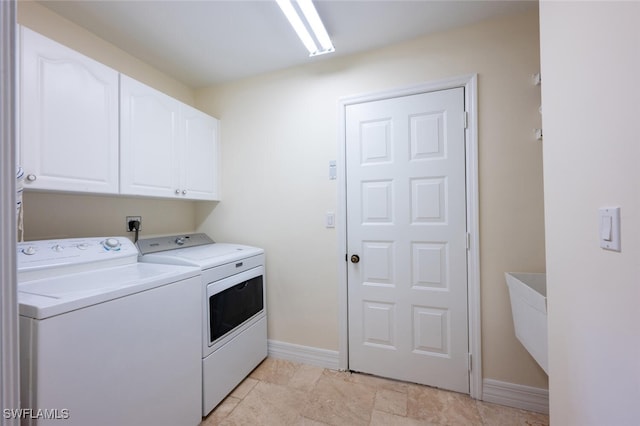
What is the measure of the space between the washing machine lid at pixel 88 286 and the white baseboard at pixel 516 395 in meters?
2.01

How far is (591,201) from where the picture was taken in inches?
29.5

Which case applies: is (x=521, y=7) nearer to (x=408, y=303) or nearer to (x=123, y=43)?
(x=408, y=303)

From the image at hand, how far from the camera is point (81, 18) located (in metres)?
1.61

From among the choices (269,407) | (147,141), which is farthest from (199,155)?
→ (269,407)

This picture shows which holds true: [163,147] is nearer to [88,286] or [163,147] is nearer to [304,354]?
[88,286]

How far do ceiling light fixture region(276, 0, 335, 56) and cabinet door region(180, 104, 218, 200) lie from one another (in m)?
1.11

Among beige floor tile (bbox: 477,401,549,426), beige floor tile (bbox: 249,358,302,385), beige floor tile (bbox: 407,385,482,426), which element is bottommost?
beige floor tile (bbox: 249,358,302,385)

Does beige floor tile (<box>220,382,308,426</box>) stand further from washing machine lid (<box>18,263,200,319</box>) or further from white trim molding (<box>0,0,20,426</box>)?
white trim molding (<box>0,0,20,426</box>)

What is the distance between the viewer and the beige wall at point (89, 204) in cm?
150

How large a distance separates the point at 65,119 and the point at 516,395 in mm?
3077

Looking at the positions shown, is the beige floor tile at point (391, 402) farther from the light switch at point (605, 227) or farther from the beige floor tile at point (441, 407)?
the light switch at point (605, 227)

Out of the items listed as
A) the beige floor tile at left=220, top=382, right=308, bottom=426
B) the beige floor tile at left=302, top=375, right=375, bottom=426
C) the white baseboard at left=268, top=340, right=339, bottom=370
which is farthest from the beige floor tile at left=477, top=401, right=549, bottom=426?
the beige floor tile at left=220, top=382, right=308, bottom=426

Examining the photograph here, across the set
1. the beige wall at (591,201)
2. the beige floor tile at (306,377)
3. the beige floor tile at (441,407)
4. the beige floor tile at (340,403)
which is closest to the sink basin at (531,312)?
the beige wall at (591,201)

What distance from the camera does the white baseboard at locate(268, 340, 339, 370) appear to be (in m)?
2.07
